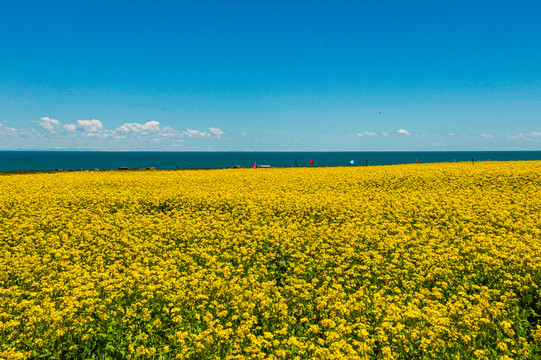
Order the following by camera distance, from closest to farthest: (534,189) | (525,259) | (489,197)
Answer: (525,259)
(489,197)
(534,189)

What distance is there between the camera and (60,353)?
605 centimetres

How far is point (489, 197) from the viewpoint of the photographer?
19.7 meters

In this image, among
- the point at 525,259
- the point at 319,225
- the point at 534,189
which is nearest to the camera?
the point at 525,259

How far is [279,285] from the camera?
9688mm

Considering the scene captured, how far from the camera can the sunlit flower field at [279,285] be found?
611 cm

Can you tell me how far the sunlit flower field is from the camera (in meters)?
6.11

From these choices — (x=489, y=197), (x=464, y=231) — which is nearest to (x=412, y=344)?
(x=464, y=231)

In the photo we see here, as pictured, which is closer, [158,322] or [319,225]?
[158,322]

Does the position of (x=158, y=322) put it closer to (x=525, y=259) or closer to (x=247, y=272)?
(x=247, y=272)

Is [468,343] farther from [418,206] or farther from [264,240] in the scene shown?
[418,206]

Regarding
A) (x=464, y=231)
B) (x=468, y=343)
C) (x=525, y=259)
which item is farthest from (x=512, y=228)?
(x=468, y=343)

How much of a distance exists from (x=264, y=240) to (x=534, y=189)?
2108 centimetres

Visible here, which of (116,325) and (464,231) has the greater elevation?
(464,231)

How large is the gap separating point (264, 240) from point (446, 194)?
1637cm
